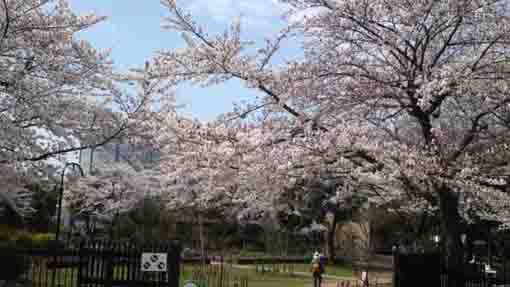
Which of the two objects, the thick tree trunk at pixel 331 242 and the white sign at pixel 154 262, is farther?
the thick tree trunk at pixel 331 242

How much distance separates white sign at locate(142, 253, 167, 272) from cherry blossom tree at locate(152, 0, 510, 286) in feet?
7.22

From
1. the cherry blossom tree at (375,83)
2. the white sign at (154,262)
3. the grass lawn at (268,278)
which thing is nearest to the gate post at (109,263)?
the white sign at (154,262)

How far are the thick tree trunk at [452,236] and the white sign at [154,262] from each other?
5.22 metres

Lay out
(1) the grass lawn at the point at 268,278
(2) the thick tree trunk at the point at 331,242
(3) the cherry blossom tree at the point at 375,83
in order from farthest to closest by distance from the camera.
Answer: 1. (2) the thick tree trunk at the point at 331,242
2. (1) the grass lawn at the point at 268,278
3. (3) the cherry blossom tree at the point at 375,83

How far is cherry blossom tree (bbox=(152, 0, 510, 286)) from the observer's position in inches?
366

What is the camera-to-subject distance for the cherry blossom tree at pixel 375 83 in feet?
30.5

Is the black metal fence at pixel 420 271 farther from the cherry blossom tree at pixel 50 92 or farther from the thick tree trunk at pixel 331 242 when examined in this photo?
the thick tree trunk at pixel 331 242

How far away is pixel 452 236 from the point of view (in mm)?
10969

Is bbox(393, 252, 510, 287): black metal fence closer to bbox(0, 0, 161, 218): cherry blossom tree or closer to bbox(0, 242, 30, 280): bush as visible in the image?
bbox(0, 0, 161, 218): cherry blossom tree

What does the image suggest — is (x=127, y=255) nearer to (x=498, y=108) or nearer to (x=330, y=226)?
(x=498, y=108)

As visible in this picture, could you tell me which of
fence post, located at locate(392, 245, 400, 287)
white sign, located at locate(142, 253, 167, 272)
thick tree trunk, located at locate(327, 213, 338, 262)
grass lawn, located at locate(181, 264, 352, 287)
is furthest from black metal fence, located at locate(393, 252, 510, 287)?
thick tree trunk, located at locate(327, 213, 338, 262)

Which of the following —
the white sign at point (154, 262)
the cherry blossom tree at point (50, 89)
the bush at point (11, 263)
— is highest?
the cherry blossom tree at point (50, 89)

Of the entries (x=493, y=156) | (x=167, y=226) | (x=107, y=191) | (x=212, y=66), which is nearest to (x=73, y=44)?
(x=212, y=66)

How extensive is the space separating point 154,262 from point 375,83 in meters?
5.15
